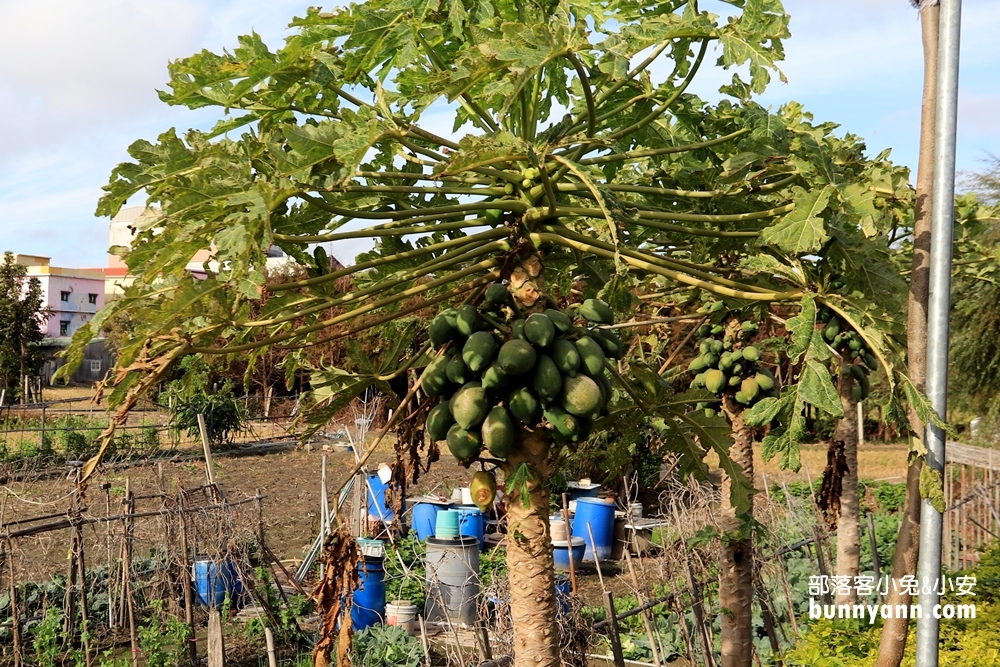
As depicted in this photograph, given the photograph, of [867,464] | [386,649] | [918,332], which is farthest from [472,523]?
[867,464]

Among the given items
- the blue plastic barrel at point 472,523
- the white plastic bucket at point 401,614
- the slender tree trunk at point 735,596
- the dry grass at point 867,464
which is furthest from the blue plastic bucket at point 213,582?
the dry grass at point 867,464

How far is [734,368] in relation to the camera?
4426 millimetres

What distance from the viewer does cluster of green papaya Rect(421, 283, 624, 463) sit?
89.8 inches

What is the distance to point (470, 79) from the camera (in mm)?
2064

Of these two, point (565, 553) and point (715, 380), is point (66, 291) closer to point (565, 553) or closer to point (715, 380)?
point (565, 553)

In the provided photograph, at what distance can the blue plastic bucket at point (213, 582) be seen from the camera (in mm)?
8617

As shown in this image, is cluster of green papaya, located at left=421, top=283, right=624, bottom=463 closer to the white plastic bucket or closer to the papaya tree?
the papaya tree

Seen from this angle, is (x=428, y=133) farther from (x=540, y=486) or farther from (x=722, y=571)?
(x=722, y=571)

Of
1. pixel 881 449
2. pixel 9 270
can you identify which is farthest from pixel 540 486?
pixel 9 270

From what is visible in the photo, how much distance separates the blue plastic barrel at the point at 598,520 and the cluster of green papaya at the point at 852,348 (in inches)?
280

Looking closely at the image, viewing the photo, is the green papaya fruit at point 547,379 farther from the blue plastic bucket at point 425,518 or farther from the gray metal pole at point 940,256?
the blue plastic bucket at point 425,518

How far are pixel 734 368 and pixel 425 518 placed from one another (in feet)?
24.8

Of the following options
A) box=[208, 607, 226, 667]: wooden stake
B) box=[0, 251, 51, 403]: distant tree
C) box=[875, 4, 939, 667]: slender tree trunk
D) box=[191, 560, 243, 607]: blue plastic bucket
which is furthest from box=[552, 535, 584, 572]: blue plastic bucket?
box=[0, 251, 51, 403]: distant tree

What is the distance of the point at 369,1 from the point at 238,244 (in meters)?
0.85
